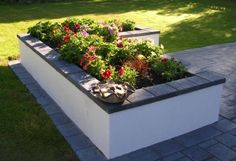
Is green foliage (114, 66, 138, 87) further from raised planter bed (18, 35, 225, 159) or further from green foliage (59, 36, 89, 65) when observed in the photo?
green foliage (59, 36, 89, 65)

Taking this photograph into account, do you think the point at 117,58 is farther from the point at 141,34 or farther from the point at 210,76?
the point at 141,34

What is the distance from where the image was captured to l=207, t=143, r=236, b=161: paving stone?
509 centimetres

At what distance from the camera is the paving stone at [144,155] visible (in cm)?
507

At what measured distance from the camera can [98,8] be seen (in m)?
16.9

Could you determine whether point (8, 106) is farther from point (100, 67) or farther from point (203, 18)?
point (203, 18)

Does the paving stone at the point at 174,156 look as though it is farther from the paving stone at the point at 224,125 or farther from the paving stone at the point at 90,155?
the paving stone at the point at 224,125

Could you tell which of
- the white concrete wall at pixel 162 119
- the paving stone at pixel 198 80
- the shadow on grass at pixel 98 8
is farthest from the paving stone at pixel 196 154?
the shadow on grass at pixel 98 8

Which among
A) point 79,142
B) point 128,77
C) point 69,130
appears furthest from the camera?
point 69,130

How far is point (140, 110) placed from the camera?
5.04 meters

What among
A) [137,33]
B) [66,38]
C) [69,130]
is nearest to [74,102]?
[69,130]

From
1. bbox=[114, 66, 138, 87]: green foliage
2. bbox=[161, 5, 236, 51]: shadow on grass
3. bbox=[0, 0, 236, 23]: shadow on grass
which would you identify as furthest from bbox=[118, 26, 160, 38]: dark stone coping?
bbox=[0, 0, 236, 23]: shadow on grass

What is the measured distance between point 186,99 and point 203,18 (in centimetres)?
1033

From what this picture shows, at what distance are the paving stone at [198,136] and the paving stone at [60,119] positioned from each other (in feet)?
6.32

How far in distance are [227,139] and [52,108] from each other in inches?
124
